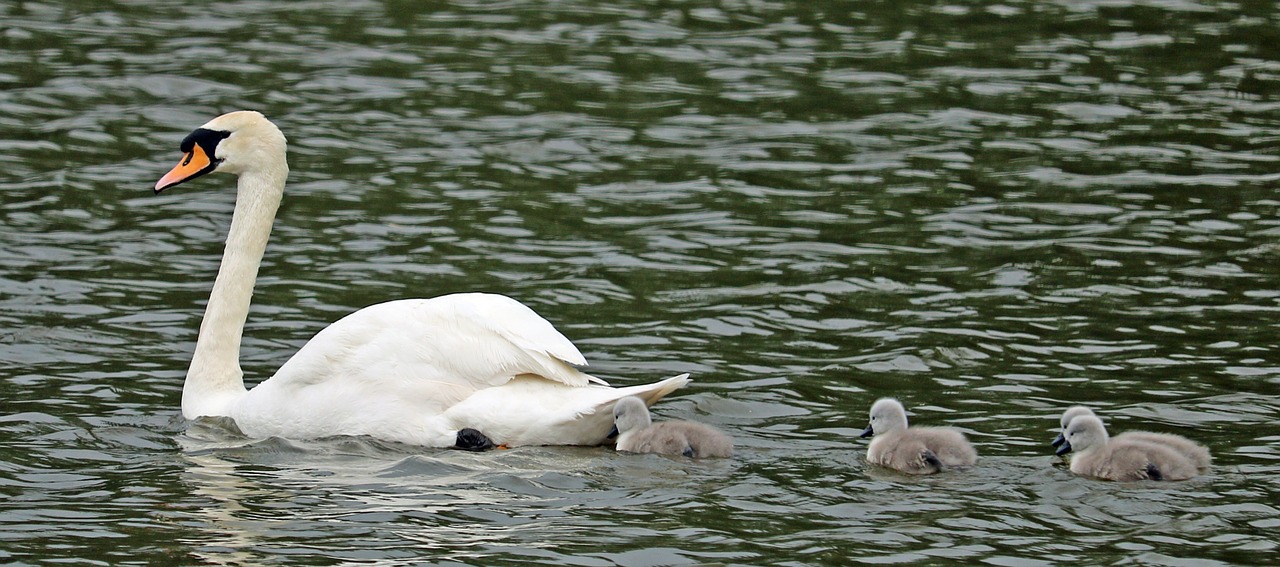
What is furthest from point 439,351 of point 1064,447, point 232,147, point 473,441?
point 1064,447

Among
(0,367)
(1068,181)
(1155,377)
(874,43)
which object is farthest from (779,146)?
(0,367)

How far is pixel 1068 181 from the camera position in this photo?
14367 mm

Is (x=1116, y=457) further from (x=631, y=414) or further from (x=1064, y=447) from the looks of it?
(x=631, y=414)

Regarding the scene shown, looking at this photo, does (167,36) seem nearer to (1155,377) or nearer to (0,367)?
(0,367)

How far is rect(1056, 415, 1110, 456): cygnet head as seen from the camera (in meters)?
8.20

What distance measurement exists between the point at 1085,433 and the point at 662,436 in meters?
1.79

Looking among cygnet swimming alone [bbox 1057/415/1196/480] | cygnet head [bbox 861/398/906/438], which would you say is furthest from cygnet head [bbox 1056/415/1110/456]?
cygnet head [bbox 861/398/906/438]

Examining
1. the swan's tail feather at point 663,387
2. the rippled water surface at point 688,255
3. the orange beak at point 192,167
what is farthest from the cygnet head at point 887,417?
the orange beak at point 192,167

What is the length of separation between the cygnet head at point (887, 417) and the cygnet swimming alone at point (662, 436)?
2.10 feet

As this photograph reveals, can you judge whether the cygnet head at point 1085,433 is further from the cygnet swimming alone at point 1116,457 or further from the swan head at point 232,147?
the swan head at point 232,147

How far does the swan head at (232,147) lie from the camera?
9.79 metres

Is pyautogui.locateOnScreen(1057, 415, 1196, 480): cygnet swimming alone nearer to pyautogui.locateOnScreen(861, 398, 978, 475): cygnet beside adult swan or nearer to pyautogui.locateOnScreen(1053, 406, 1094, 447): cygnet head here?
pyautogui.locateOnScreen(1053, 406, 1094, 447): cygnet head

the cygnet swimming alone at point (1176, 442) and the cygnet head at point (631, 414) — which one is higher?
the cygnet swimming alone at point (1176, 442)

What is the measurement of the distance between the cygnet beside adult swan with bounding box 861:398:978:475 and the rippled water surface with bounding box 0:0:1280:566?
0.39ft
